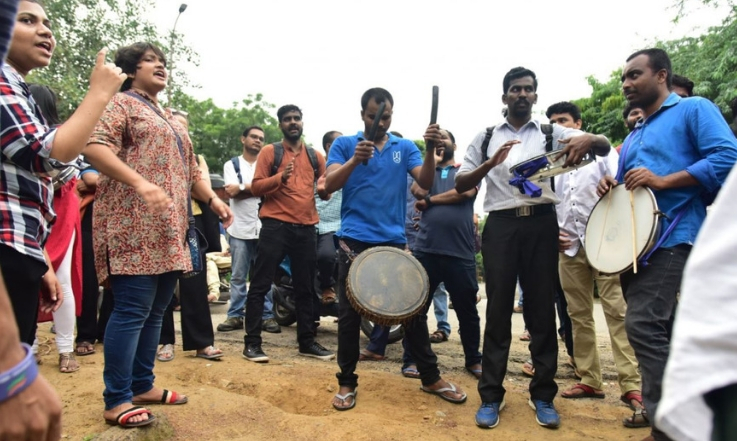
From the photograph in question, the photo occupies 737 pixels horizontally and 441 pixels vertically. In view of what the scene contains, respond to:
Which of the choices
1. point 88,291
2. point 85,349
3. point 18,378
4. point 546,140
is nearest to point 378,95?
point 546,140

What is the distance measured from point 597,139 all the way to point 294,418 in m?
2.49

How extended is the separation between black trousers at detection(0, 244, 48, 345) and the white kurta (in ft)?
6.93

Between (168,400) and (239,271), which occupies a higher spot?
(239,271)

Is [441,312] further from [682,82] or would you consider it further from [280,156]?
[682,82]

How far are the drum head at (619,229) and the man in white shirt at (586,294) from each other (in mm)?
539

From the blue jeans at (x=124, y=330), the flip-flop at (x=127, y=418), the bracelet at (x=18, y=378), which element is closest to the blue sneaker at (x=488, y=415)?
the flip-flop at (x=127, y=418)

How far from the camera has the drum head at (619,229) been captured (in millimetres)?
2998

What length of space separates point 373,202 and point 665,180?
76.5 inches

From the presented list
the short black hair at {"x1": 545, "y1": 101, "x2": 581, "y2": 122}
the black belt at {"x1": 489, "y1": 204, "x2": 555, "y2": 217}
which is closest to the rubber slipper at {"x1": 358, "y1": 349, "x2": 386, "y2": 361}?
the black belt at {"x1": 489, "y1": 204, "x2": 555, "y2": 217}

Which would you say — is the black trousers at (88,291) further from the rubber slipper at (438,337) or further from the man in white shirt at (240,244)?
the rubber slipper at (438,337)

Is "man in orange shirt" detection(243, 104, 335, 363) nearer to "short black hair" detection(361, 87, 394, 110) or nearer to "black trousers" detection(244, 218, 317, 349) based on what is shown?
"black trousers" detection(244, 218, 317, 349)

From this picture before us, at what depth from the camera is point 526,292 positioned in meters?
3.74

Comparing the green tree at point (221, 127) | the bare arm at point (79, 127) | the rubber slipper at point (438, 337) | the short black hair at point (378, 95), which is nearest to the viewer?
the bare arm at point (79, 127)

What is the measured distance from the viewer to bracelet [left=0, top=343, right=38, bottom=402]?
1009 mm
